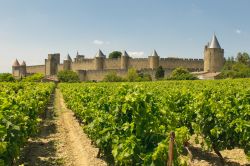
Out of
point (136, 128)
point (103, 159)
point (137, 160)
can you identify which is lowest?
point (103, 159)

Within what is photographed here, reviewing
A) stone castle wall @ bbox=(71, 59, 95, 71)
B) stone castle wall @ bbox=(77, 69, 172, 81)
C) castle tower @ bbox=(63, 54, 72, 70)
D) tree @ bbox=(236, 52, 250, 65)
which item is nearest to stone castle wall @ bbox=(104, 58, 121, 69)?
stone castle wall @ bbox=(71, 59, 95, 71)

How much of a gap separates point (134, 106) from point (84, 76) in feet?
236

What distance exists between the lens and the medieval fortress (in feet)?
223

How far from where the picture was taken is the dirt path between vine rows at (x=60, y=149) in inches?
321

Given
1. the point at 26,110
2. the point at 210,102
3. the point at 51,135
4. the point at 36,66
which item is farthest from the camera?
the point at 36,66

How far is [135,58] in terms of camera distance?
262 feet

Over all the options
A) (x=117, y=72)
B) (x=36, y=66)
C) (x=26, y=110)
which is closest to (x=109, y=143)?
(x=26, y=110)

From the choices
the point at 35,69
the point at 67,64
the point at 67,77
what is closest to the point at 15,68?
the point at 35,69

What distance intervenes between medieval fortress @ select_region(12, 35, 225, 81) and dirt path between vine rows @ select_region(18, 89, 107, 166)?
5595 centimetres

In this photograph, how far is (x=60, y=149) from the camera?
9430 mm

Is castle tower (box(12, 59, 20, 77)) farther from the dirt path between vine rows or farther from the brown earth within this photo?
the brown earth

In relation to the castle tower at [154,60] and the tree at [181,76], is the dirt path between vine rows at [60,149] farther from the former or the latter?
the castle tower at [154,60]

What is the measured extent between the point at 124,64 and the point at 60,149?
71.8 metres

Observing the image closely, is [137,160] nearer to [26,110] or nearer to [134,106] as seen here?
[134,106]
